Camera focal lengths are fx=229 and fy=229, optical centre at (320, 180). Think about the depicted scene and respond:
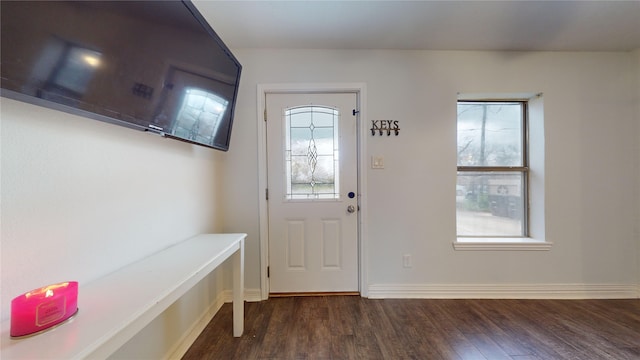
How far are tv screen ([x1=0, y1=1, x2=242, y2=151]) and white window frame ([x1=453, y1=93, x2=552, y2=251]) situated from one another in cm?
224

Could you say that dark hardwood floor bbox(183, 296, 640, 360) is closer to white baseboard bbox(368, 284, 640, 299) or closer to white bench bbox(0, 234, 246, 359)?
white baseboard bbox(368, 284, 640, 299)

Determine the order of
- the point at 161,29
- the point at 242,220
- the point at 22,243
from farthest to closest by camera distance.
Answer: the point at 242,220, the point at 161,29, the point at 22,243

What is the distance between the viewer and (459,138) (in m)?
2.31

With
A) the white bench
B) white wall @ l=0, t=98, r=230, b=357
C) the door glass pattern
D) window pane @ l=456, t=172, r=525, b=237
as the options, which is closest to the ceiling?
the door glass pattern

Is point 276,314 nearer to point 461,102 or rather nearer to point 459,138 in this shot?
point 459,138

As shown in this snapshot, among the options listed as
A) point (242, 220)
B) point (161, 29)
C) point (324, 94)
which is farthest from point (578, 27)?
point (242, 220)

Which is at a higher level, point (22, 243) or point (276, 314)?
point (22, 243)

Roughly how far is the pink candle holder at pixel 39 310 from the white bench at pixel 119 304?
0.8 inches

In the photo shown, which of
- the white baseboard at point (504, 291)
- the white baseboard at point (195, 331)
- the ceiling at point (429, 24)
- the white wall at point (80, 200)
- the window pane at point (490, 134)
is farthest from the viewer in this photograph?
the window pane at point (490, 134)

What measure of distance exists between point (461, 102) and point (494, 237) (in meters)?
1.40

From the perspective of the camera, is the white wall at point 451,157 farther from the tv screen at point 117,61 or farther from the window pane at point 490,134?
the tv screen at point 117,61

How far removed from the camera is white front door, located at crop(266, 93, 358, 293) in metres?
2.17

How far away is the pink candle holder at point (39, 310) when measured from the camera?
1.90ft

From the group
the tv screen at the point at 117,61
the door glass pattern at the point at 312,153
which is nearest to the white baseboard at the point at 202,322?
the door glass pattern at the point at 312,153
